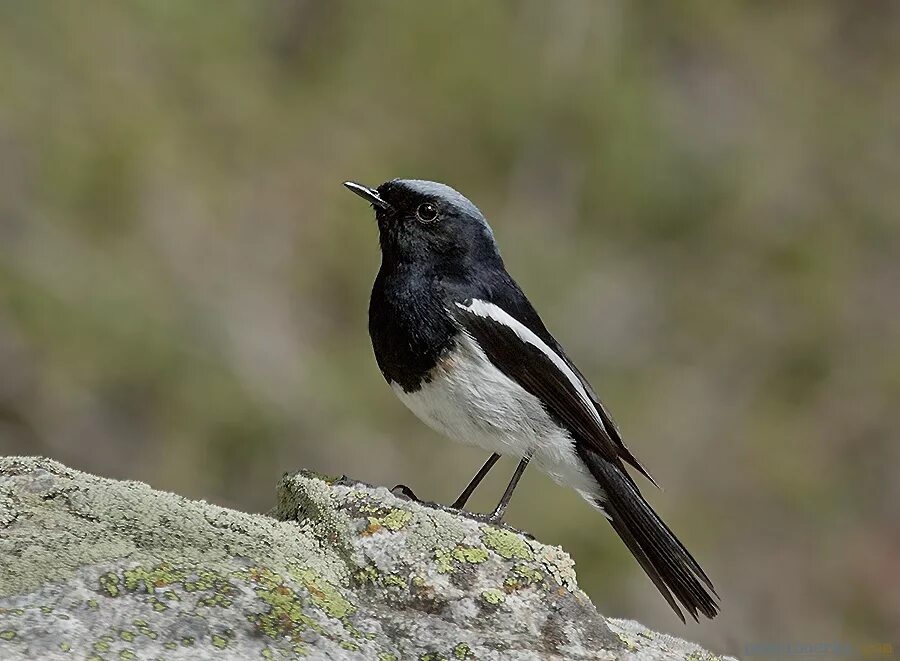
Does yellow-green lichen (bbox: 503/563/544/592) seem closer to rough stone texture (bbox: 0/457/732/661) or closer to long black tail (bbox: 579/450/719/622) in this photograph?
rough stone texture (bbox: 0/457/732/661)

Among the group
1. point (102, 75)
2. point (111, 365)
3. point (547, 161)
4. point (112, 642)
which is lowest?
point (112, 642)

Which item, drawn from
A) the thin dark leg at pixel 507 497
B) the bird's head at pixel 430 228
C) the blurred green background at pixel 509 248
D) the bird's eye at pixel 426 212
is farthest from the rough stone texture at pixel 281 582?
the blurred green background at pixel 509 248

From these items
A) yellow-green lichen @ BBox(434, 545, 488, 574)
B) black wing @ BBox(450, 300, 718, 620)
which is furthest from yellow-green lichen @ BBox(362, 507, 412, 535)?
black wing @ BBox(450, 300, 718, 620)

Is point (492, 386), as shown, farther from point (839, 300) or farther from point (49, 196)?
point (839, 300)

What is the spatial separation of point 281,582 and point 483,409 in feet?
4.58

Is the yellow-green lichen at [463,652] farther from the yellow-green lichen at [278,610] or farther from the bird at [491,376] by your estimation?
the bird at [491,376]

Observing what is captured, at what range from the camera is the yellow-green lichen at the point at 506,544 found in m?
3.38

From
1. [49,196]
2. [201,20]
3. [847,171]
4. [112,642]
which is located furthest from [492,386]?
[847,171]

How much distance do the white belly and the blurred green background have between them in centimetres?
358

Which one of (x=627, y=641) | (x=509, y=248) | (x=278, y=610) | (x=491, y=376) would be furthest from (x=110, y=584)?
(x=509, y=248)

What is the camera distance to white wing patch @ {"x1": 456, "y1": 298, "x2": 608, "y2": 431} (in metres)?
4.41

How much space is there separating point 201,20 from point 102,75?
128cm

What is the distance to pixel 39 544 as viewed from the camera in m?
2.95

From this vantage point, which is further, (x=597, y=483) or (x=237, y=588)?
(x=597, y=483)
